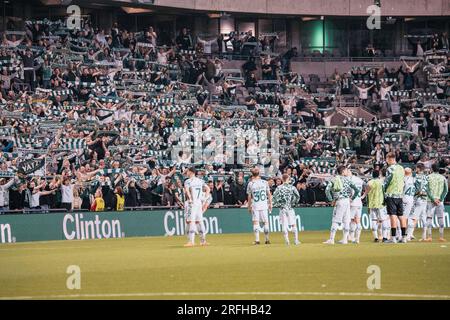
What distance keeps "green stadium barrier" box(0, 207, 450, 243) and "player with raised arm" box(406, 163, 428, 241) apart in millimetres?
9916

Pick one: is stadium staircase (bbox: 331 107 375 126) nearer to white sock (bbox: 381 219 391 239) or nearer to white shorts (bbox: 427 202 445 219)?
white shorts (bbox: 427 202 445 219)

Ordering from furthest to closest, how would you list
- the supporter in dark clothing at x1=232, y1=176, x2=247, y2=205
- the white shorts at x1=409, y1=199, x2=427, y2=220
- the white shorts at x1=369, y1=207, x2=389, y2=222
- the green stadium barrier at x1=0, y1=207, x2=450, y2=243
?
1. the supporter in dark clothing at x1=232, y1=176, x2=247, y2=205
2. the green stadium barrier at x1=0, y1=207, x2=450, y2=243
3. the white shorts at x1=409, y1=199, x2=427, y2=220
4. the white shorts at x1=369, y1=207, x2=389, y2=222

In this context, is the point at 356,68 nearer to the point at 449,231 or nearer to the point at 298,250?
the point at 449,231

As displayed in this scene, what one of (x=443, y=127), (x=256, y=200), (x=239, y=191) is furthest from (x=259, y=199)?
(x=443, y=127)

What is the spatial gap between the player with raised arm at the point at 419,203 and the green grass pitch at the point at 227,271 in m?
1.20

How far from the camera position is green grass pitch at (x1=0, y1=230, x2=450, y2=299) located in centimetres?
2020

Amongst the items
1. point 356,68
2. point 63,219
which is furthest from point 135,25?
point 63,219

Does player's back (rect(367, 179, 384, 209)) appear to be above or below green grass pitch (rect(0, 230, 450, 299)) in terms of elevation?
above

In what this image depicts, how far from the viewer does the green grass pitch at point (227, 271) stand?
20.2 metres

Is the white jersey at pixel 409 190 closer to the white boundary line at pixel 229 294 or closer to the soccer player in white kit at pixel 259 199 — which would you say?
the soccer player in white kit at pixel 259 199

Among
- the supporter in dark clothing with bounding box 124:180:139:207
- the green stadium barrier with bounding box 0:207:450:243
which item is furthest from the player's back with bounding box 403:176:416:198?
the supporter in dark clothing with bounding box 124:180:139:207

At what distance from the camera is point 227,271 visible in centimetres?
2428

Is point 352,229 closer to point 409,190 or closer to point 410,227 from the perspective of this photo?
point 410,227
